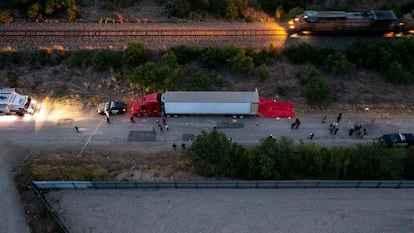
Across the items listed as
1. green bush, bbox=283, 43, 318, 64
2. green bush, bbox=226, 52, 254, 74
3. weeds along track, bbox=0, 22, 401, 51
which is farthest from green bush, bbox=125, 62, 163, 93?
green bush, bbox=283, 43, 318, 64

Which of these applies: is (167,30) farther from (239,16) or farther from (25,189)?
(25,189)

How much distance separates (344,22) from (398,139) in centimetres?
1592

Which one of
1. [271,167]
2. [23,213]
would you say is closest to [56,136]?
[23,213]

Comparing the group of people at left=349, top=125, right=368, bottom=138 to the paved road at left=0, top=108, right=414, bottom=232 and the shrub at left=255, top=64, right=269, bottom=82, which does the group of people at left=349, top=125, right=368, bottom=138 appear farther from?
the shrub at left=255, top=64, right=269, bottom=82

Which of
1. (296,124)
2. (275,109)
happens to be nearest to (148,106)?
(275,109)

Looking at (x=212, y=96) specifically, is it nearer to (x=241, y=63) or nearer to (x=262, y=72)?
(x=241, y=63)

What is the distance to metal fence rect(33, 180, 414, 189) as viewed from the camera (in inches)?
1159

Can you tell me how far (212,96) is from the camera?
34.9 m

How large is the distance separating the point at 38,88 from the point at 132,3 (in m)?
17.2

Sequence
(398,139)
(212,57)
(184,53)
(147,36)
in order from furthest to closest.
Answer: (147,36) < (184,53) < (212,57) < (398,139)

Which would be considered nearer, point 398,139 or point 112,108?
point 398,139

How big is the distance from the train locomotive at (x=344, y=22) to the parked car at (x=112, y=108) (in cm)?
2224

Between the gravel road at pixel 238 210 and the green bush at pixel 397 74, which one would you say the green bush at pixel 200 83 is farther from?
the green bush at pixel 397 74

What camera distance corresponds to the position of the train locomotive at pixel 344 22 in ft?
137
